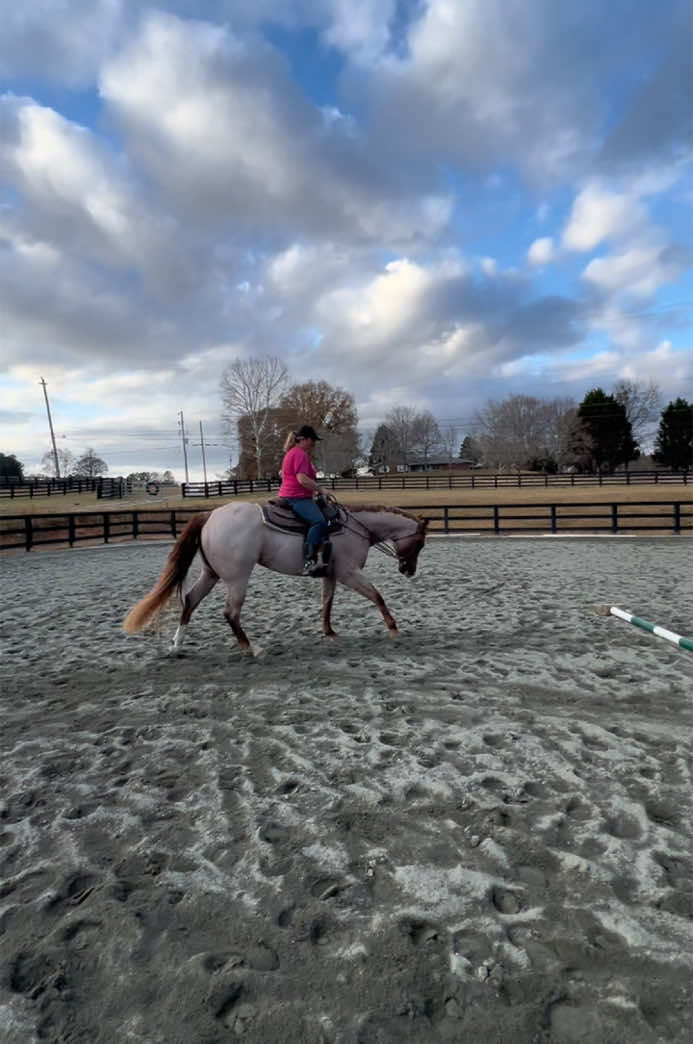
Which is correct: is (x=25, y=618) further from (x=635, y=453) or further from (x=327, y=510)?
(x=635, y=453)

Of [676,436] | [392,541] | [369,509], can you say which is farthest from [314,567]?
[676,436]

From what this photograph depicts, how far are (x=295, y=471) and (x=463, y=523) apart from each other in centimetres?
1947

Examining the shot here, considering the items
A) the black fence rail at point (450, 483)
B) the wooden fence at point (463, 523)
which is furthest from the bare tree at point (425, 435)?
the wooden fence at point (463, 523)

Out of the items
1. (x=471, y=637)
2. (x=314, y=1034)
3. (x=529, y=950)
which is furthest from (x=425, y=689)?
(x=314, y=1034)

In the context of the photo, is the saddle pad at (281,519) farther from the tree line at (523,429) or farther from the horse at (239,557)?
the tree line at (523,429)

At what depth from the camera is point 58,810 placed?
10.2 ft

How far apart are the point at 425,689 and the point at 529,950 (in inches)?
111

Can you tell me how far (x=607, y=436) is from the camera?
8338cm

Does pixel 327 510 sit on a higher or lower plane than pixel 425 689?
higher

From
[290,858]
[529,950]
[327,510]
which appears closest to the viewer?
[529,950]

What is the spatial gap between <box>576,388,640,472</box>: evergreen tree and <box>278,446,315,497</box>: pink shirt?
8639 cm

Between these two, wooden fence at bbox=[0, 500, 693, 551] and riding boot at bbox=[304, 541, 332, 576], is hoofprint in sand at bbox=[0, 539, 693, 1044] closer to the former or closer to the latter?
riding boot at bbox=[304, 541, 332, 576]

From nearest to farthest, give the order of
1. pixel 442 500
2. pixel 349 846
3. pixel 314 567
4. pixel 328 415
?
pixel 349 846 < pixel 314 567 < pixel 442 500 < pixel 328 415

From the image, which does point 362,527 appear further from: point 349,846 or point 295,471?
point 349,846
